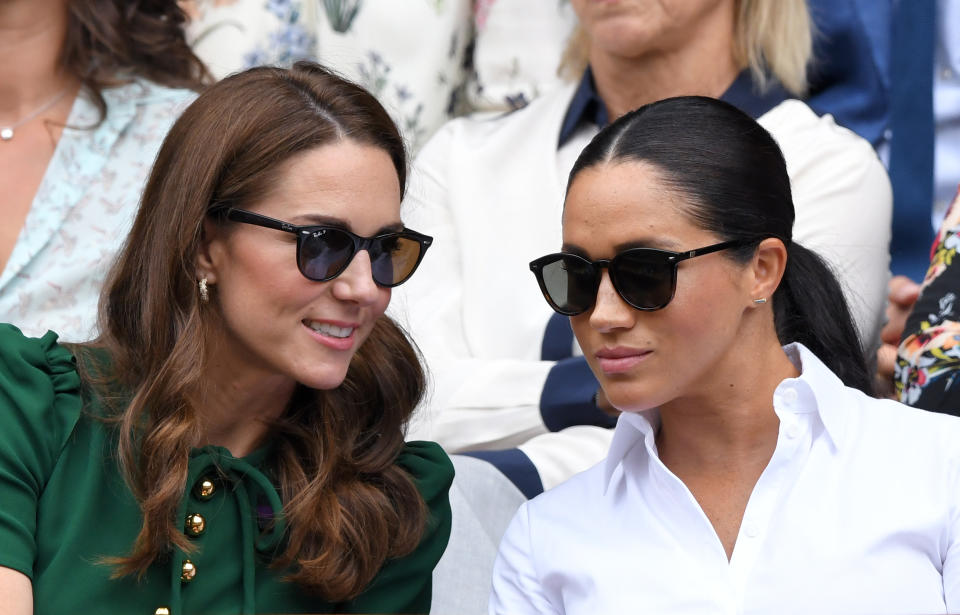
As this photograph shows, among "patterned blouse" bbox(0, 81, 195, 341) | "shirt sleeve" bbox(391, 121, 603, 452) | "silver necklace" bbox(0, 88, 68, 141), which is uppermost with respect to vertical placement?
"silver necklace" bbox(0, 88, 68, 141)

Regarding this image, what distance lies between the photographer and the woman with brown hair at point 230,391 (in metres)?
1.89

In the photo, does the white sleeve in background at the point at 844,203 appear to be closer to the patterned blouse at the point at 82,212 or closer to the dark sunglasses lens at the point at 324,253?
the dark sunglasses lens at the point at 324,253

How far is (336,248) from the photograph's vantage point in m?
1.93

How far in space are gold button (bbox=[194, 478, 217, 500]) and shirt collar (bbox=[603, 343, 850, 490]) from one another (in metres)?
0.58

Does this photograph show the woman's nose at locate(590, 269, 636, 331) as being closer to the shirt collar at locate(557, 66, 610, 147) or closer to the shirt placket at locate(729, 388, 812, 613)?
the shirt placket at locate(729, 388, 812, 613)

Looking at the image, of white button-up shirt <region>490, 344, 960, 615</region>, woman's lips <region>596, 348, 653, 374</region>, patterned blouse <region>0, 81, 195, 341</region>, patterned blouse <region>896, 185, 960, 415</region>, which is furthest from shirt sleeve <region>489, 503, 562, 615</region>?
patterned blouse <region>0, 81, 195, 341</region>

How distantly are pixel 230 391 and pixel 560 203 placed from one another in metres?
1.22

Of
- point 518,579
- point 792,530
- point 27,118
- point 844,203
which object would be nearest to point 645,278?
point 792,530

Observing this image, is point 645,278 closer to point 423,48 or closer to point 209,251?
point 209,251

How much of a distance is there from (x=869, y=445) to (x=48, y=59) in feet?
7.29

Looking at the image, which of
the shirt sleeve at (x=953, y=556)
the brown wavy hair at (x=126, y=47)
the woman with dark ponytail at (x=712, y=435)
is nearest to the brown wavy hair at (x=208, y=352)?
the woman with dark ponytail at (x=712, y=435)

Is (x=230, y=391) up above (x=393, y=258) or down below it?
below

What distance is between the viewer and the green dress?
1.85 m

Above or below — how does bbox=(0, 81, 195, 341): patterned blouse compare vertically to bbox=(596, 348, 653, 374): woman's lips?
below
